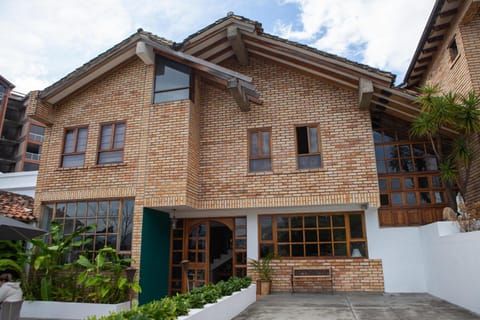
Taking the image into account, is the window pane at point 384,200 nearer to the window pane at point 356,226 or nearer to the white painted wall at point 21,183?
the window pane at point 356,226

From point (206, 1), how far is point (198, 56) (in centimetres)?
162

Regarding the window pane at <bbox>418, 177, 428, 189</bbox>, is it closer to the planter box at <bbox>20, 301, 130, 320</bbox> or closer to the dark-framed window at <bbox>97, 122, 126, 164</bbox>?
the planter box at <bbox>20, 301, 130, 320</bbox>

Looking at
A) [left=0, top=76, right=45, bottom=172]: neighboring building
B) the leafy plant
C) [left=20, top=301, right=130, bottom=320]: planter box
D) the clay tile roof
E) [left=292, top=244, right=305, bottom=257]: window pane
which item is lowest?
[left=20, top=301, right=130, bottom=320]: planter box

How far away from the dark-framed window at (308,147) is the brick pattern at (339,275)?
270cm

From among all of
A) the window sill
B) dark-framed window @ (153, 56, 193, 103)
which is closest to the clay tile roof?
dark-framed window @ (153, 56, 193, 103)

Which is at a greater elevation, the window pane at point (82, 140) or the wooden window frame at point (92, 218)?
the window pane at point (82, 140)

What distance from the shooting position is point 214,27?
9.64 meters

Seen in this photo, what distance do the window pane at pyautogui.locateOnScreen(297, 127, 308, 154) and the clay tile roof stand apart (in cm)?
807

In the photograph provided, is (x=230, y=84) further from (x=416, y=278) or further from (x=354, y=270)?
(x=416, y=278)

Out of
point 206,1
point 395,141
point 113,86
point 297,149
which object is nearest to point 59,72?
point 113,86

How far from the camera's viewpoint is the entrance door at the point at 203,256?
10328 millimetres

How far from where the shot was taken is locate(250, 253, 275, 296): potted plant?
366 inches

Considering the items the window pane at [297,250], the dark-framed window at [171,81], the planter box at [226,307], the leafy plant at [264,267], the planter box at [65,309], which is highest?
the dark-framed window at [171,81]

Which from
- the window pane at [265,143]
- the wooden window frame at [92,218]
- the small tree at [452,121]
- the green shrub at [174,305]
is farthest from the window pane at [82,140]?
the small tree at [452,121]
